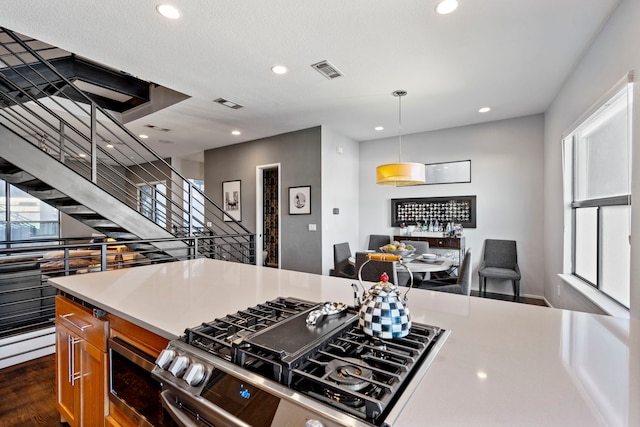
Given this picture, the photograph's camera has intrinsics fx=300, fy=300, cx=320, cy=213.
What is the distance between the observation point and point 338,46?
8.38ft

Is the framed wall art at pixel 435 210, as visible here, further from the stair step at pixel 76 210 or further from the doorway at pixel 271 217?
the stair step at pixel 76 210

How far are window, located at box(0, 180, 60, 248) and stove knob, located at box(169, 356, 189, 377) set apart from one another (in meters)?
8.35

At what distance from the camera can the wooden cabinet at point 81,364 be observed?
128 cm

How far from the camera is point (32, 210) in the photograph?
7.13m

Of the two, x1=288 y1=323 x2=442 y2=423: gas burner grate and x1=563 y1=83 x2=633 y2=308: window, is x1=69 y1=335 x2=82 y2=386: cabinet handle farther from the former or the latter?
x1=563 y1=83 x2=633 y2=308: window

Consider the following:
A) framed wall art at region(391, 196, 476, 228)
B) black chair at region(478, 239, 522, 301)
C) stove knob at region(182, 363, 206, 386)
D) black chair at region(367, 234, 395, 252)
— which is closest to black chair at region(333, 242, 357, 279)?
black chair at region(367, 234, 395, 252)

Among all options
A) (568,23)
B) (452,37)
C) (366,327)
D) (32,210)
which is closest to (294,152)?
(452,37)

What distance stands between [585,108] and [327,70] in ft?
7.69

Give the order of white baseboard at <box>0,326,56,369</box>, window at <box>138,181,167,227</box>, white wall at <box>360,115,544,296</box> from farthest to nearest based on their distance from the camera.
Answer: window at <box>138,181,167,227</box> → white wall at <box>360,115,544,296</box> → white baseboard at <box>0,326,56,369</box>

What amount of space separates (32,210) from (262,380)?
30.4 ft

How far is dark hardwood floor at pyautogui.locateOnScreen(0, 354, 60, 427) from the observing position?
72.8 inches

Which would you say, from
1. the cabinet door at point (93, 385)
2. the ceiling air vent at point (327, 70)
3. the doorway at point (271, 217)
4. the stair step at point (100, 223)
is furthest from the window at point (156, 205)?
the cabinet door at point (93, 385)

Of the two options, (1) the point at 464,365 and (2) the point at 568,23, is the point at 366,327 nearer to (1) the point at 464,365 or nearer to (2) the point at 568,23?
(1) the point at 464,365

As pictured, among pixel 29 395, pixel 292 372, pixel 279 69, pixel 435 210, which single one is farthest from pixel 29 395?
pixel 435 210
